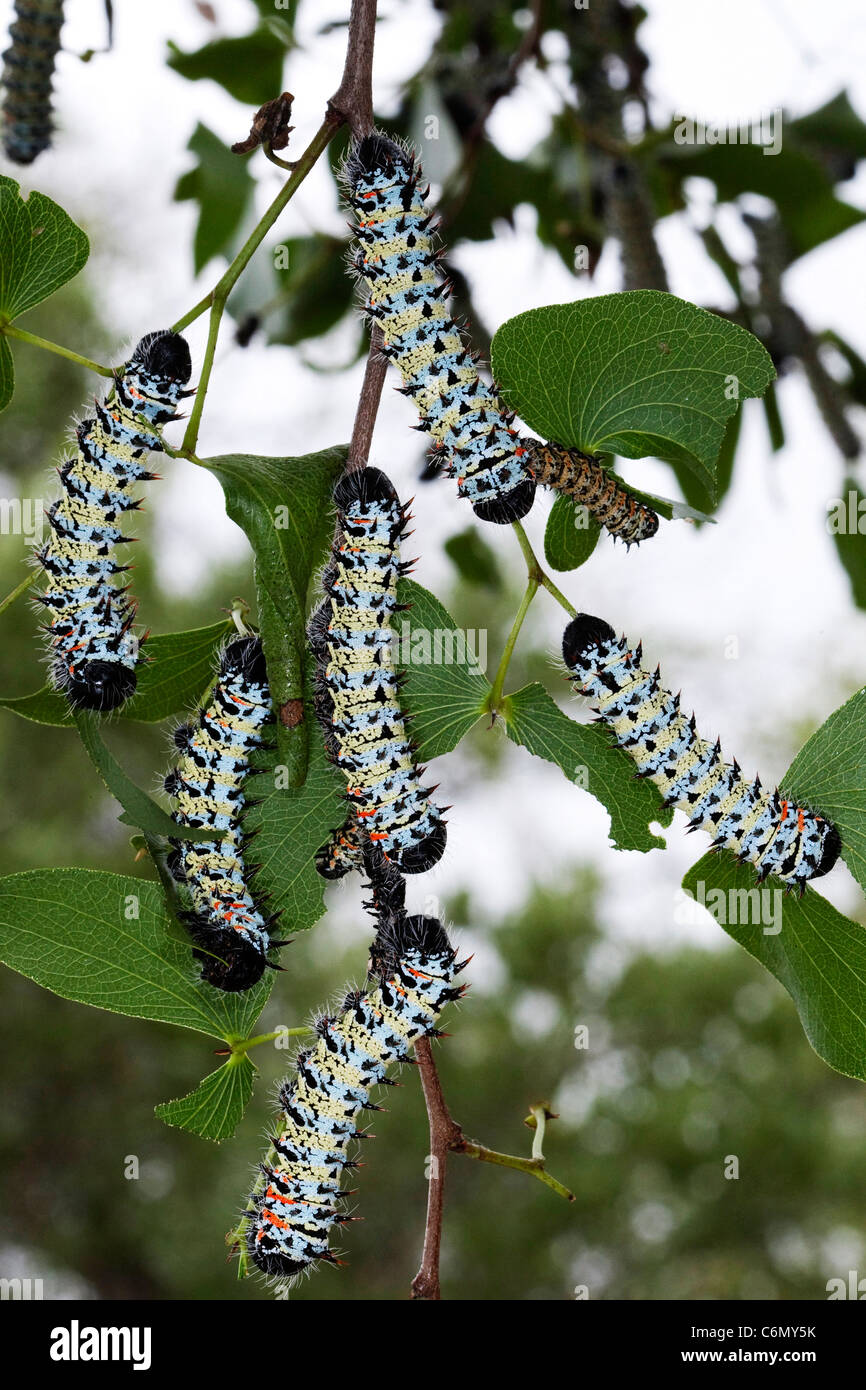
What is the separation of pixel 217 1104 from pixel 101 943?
0.43 ft

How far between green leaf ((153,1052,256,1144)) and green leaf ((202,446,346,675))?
11.8 inches

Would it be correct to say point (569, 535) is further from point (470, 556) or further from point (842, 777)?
point (470, 556)

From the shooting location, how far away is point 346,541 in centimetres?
67

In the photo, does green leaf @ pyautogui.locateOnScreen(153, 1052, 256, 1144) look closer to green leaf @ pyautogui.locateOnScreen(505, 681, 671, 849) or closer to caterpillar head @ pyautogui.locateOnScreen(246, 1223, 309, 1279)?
caterpillar head @ pyautogui.locateOnScreen(246, 1223, 309, 1279)

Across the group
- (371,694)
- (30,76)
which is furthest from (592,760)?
(30,76)

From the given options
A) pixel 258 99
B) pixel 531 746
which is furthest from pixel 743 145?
pixel 531 746

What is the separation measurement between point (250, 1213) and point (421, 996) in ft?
0.77

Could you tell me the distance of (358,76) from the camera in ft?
2.30

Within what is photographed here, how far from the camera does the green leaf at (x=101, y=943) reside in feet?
2.50

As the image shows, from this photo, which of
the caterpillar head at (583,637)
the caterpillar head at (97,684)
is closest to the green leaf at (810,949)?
the caterpillar head at (583,637)

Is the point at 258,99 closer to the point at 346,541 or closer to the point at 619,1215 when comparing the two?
the point at 346,541

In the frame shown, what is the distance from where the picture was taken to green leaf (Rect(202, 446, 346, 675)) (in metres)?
0.62

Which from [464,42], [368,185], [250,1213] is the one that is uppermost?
Answer: [464,42]

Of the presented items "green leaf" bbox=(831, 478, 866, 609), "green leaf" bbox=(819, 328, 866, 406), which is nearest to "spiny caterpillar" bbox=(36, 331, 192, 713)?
"green leaf" bbox=(831, 478, 866, 609)
